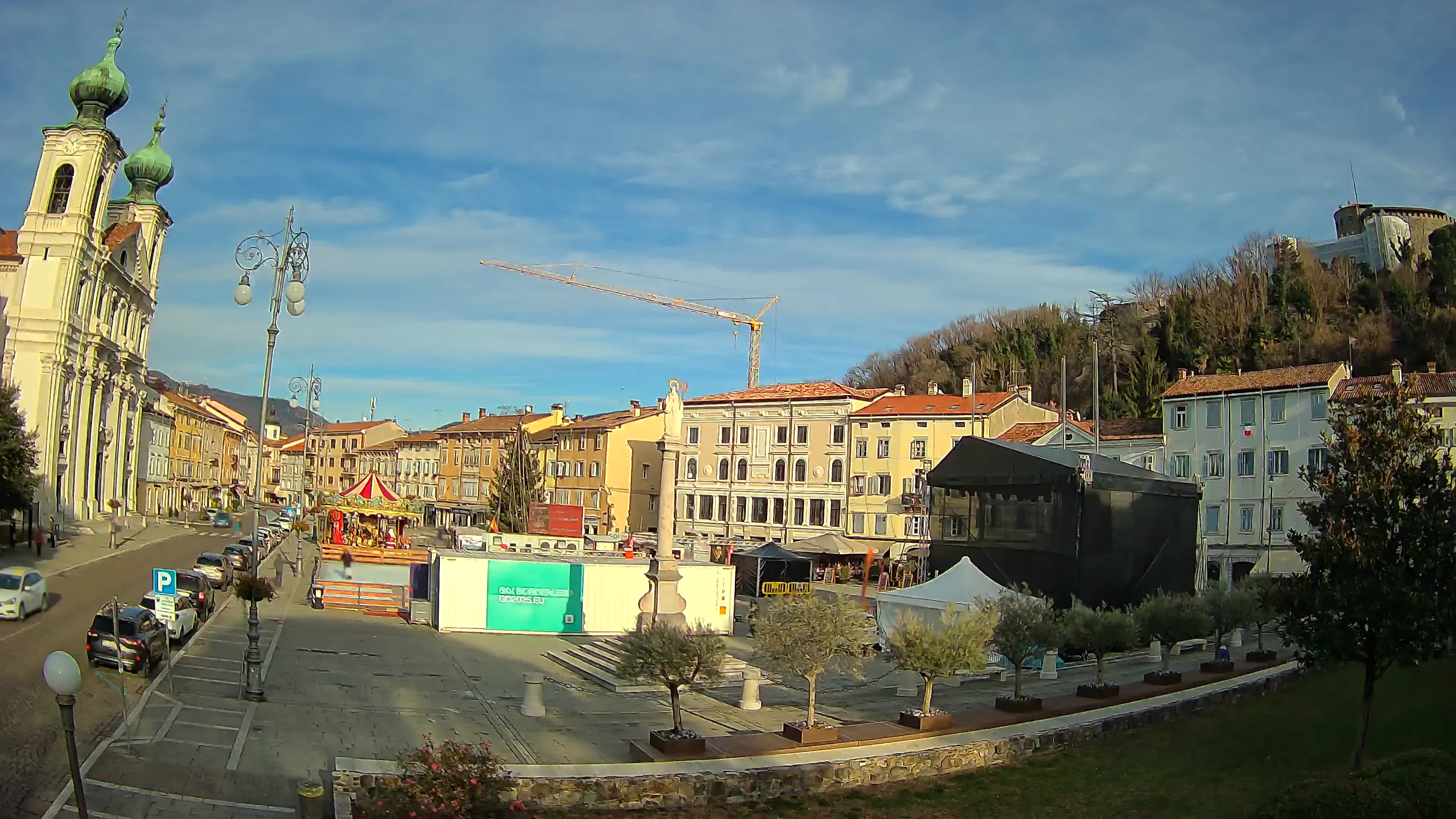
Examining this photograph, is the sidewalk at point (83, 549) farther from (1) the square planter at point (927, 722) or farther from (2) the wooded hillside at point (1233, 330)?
(2) the wooded hillside at point (1233, 330)

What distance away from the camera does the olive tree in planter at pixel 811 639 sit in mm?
16938

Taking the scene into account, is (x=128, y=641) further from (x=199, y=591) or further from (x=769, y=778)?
(x=769, y=778)

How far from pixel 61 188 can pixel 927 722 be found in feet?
204

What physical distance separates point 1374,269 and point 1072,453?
6597 cm

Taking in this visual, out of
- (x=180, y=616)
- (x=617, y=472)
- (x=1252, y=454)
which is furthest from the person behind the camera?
(x=617, y=472)

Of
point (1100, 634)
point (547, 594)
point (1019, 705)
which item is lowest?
point (1019, 705)

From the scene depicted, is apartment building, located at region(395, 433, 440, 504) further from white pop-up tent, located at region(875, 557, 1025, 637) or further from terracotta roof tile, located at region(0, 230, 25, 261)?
white pop-up tent, located at region(875, 557, 1025, 637)

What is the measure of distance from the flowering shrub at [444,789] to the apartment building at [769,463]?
1958 inches

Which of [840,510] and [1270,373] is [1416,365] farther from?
[840,510]

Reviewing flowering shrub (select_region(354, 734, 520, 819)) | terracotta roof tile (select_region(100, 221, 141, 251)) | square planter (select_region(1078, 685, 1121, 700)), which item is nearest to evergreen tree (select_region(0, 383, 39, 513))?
terracotta roof tile (select_region(100, 221, 141, 251))

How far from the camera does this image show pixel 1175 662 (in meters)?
26.9

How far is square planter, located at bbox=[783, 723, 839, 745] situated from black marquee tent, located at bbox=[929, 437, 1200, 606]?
60.8 feet

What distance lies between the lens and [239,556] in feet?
147

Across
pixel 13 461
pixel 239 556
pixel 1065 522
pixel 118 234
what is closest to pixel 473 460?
pixel 118 234
